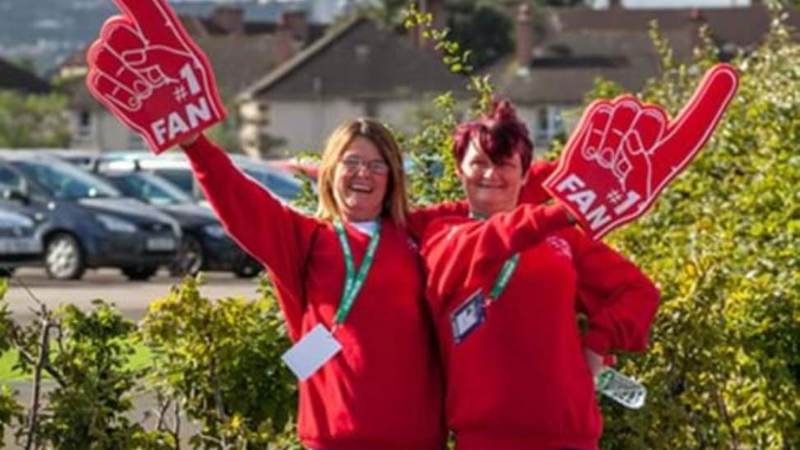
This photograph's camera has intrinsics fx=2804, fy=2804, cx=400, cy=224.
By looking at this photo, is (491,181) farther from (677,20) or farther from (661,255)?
(677,20)

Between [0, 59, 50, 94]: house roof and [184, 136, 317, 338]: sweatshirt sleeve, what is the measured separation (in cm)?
11243

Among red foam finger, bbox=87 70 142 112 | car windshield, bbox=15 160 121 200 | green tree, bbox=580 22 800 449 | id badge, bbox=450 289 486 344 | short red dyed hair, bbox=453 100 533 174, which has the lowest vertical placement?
car windshield, bbox=15 160 121 200

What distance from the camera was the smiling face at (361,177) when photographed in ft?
23.4

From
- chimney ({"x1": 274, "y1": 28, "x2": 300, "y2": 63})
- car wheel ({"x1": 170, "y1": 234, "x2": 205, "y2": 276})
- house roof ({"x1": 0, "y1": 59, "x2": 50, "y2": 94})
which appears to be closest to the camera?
car wheel ({"x1": 170, "y1": 234, "x2": 205, "y2": 276})

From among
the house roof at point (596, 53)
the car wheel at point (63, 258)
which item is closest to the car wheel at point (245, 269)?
the car wheel at point (63, 258)

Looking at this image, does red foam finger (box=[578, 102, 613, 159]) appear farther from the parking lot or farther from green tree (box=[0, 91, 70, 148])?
green tree (box=[0, 91, 70, 148])

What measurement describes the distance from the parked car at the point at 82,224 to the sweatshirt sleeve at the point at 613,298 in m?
21.6

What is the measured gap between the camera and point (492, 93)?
980cm

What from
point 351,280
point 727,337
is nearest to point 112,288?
point 727,337

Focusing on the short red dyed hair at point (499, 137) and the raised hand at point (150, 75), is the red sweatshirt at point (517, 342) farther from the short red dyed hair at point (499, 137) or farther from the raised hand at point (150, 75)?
the raised hand at point (150, 75)

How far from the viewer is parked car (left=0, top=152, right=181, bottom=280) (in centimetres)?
2862

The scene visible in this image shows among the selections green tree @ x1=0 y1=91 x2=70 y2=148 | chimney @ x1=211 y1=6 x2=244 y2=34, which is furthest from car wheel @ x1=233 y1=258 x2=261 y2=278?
chimney @ x1=211 y1=6 x2=244 y2=34

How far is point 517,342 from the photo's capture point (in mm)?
6949

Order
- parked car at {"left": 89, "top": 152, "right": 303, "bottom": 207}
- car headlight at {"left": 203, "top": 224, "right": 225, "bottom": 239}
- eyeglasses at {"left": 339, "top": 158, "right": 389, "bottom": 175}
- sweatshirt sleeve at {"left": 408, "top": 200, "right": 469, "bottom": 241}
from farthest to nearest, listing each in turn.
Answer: parked car at {"left": 89, "top": 152, "right": 303, "bottom": 207} → car headlight at {"left": 203, "top": 224, "right": 225, "bottom": 239} → sweatshirt sleeve at {"left": 408, "top": 200, "right": 469, "bottom": 241} → eyeglasses at {"left": 339, "top": 158, "right": 389, "bottom": 175}
